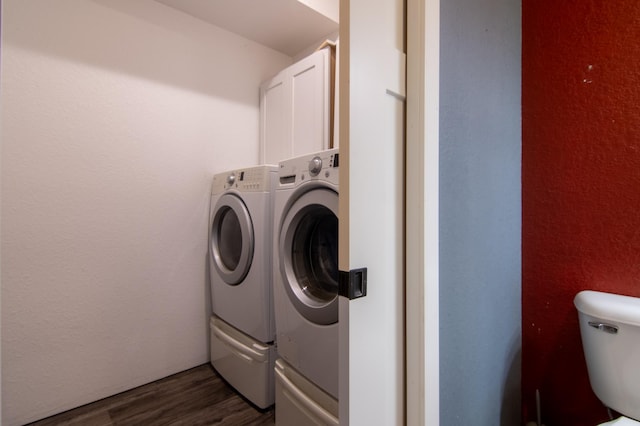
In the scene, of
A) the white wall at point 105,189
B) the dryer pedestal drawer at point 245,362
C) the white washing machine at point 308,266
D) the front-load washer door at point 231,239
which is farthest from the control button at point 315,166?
the white wall at point 105,189

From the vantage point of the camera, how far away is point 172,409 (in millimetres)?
1515

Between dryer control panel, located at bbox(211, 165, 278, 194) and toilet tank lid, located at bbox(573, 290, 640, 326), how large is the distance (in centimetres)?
126

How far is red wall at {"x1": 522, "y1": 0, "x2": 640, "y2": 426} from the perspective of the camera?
1016mm

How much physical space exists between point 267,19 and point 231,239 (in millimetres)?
1336

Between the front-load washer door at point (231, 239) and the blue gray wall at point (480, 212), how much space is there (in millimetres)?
974

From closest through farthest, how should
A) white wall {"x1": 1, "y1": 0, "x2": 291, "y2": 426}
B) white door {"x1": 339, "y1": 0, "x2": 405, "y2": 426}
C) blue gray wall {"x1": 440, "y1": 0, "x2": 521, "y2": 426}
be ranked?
white door {"x1": 339, "y1": 0, "x2": 405, "y2": 426} → blue gray wall {"x1": 440, "y1": 0, "x2": 521, "y2": 426} → white wall {"x1": 1, "y1": 0, "x2": 291, "y2": 426}

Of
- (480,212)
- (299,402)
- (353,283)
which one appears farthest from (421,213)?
(299,402)

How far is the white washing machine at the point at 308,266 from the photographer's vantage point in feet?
3.53

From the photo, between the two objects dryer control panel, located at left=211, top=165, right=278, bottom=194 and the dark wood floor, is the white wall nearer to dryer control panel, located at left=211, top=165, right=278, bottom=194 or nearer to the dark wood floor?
the dark wood floor

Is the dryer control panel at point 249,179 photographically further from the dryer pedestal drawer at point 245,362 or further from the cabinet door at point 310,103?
A: the dryer pedestal drawer at point 245,362

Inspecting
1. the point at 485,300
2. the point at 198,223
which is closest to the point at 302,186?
the point at 485,300

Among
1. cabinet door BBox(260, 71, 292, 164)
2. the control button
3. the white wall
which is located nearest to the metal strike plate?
the control button

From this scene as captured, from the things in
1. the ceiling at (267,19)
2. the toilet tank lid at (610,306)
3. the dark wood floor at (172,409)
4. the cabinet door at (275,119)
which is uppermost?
the ceiling at (267,19)

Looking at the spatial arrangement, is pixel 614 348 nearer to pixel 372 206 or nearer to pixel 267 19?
pixel 372 206
